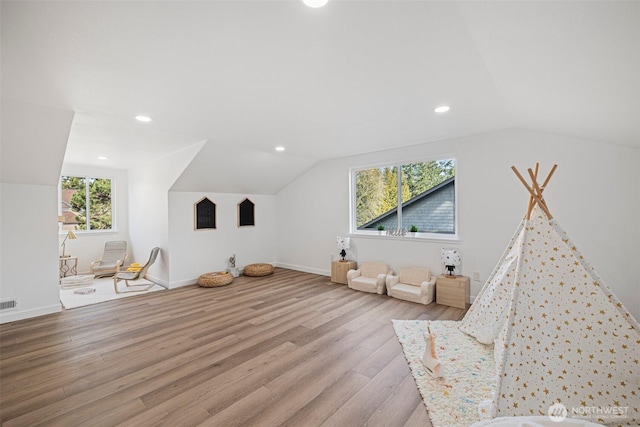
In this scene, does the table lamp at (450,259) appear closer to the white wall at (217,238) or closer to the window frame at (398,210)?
→ the window frame at (398,210)

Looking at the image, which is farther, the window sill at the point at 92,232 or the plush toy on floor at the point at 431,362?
the window sill at the point at 92,232

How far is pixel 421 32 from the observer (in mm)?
1603

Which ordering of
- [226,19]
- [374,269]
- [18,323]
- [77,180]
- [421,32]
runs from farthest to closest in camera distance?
1. [77,180]
2. [374,269]
3. [18,323]
4. [421,32]
5. [226,19]

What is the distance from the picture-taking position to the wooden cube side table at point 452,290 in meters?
3.87

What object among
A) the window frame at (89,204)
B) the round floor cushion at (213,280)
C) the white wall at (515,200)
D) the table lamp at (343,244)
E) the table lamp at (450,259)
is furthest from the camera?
the window frame at (89,204)

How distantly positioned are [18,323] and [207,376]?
320cm

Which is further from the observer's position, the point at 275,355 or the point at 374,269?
the point at 374,269

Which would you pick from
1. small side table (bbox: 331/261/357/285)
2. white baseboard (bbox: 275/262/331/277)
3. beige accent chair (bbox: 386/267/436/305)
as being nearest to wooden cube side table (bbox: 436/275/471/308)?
beige accent chair (bbox: 386/267/436/305)

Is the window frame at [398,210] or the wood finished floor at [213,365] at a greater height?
the window frame at [398,210]

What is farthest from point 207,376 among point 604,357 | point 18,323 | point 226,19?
point 18,323

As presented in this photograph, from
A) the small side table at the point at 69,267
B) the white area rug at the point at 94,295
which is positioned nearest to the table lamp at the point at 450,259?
the white area rug at the point at 94,295

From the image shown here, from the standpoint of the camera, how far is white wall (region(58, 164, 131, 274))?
6.25 m

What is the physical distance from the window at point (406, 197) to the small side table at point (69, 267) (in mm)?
6256

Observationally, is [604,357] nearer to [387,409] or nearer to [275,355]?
[387,409]
